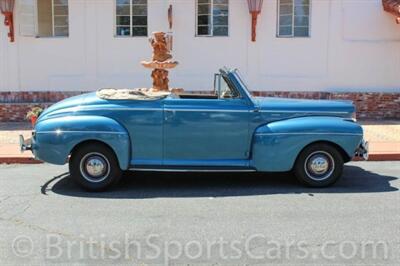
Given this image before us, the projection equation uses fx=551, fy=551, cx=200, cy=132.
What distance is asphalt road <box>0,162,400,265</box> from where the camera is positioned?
5000 mm

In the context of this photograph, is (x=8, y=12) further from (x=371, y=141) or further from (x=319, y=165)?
(x=319, y=165)

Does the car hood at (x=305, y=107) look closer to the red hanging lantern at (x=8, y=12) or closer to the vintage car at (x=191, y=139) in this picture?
the vintage car at (x=191, y=139)

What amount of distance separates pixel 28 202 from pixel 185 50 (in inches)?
325

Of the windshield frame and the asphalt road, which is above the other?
the windshield frame

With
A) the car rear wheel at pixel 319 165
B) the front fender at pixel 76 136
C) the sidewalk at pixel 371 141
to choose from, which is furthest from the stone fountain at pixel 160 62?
the car rear wheel at pixel 319 165

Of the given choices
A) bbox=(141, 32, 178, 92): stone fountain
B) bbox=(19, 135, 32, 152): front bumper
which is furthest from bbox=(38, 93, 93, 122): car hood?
bbox=(141, 32, 178, 92): stone fountain

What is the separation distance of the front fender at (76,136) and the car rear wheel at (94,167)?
11 centimetres

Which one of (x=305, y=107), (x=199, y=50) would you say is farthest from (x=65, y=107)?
(x=199, y=50)

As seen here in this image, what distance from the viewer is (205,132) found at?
7285mm

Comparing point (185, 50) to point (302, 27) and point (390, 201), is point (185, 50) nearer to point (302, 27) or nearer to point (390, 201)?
point (302, 27)

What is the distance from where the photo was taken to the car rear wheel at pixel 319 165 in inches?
290

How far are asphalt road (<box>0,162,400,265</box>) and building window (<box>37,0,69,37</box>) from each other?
6.90 meters

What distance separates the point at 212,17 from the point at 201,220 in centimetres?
932

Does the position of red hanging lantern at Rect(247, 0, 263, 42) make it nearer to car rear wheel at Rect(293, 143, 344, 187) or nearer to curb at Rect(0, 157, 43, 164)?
curb at Rect(0, 157, 43, 164)
